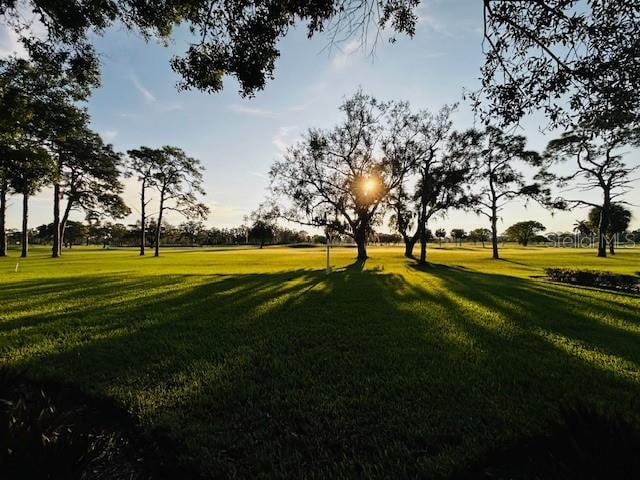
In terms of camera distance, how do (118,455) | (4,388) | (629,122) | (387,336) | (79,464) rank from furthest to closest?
(387,336)
(629,122)
(4,388)
(118,455)
(79,464)

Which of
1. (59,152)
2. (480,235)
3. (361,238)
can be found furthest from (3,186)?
(480,235)

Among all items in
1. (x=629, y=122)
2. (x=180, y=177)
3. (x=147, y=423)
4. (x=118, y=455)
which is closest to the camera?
(x=118, y=455)

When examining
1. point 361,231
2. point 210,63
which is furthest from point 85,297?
point 361,231

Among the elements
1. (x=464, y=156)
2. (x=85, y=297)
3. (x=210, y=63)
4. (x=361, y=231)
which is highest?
(x=464, y=156)

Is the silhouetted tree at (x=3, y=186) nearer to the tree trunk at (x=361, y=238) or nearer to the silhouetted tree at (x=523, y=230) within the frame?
the tree trunk at (x=361, y=238)

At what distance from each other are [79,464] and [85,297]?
10.3m

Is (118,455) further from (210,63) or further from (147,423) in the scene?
(210,63)

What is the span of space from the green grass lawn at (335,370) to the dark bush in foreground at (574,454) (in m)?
0.18

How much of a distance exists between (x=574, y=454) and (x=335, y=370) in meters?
2.94

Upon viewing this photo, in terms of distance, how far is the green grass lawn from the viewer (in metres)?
2.86

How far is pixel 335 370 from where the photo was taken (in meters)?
4.59

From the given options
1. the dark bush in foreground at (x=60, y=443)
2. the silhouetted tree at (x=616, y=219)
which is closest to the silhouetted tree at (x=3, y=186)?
the dark bush in foreground at (x=60, y=443)

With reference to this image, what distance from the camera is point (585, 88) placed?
494 centimetres

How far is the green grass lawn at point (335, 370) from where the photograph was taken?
2.86 meters
